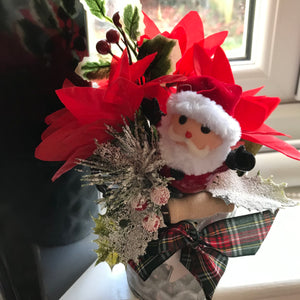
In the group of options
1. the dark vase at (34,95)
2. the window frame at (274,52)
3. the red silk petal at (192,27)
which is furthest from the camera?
the window frame at (274,52)

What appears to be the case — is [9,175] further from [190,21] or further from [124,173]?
[190,21]

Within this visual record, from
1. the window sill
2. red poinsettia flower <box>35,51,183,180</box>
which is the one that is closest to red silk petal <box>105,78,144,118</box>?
red poinsettia flower <box>35,51,183,180</box>

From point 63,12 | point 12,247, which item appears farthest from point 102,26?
point 12,247

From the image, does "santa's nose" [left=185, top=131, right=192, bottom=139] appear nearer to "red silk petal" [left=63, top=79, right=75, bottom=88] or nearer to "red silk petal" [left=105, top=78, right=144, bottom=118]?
"red silk petal" [left=105, top=78, right=144, bottom=118]

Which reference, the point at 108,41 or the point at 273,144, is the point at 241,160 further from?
the point at 108,41

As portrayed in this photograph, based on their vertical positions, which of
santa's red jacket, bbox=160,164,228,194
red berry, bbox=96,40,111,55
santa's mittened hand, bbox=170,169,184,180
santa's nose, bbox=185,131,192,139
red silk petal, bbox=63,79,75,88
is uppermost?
red berry, bbox=96,40,111,55

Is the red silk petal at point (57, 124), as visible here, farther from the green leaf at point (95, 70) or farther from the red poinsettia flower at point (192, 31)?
the red poinsettia flower at point (192, 31)

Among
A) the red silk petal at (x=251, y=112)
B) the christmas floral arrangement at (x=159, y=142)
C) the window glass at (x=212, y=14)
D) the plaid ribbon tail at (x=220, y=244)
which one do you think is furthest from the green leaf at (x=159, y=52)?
the window glass at (x=212, y=14)
